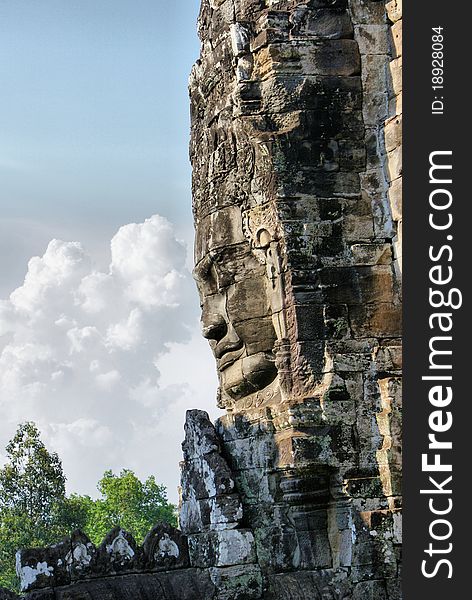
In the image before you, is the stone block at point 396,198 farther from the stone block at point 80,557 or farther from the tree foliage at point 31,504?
the tree foliage at point 31,504

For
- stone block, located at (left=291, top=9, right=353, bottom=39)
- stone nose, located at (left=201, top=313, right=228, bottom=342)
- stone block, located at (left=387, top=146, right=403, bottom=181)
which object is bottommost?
stone nose, located at (left=201, top=313, right=228, bottom=342)

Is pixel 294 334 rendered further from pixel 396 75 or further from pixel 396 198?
pixel 396 75

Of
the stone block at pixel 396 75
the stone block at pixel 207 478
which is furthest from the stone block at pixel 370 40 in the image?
the stone block at pixel 207 478

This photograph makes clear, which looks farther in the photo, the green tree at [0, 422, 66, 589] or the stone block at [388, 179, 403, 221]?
the green tree at [0, 422, 66, 589]

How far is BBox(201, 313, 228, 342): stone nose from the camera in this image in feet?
42.5

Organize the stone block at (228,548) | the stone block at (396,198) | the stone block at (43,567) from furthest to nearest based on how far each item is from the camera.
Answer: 1. the stone block at (396,198)
2. the stone block at (228,548)
3. the stone block at (43,567)

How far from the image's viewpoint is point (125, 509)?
4153cm

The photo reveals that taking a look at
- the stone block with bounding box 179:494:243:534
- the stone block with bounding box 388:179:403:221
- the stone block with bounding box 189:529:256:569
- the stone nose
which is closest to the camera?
the stone block with bounding box 189:529:256:569

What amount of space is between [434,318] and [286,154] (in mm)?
2329

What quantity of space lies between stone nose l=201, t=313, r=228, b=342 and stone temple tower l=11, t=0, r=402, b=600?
0.05ft

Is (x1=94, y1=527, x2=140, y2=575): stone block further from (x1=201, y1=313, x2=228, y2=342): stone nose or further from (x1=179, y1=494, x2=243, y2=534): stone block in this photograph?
(x1=201, y1=313, x2=228, y2=342): stone nose

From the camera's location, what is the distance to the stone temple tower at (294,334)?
11820mm

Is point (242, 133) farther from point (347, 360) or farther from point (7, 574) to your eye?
point (7, 574)

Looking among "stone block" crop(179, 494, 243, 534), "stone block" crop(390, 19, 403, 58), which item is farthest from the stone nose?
"stone block" crop(390, 19, 403, 58)
